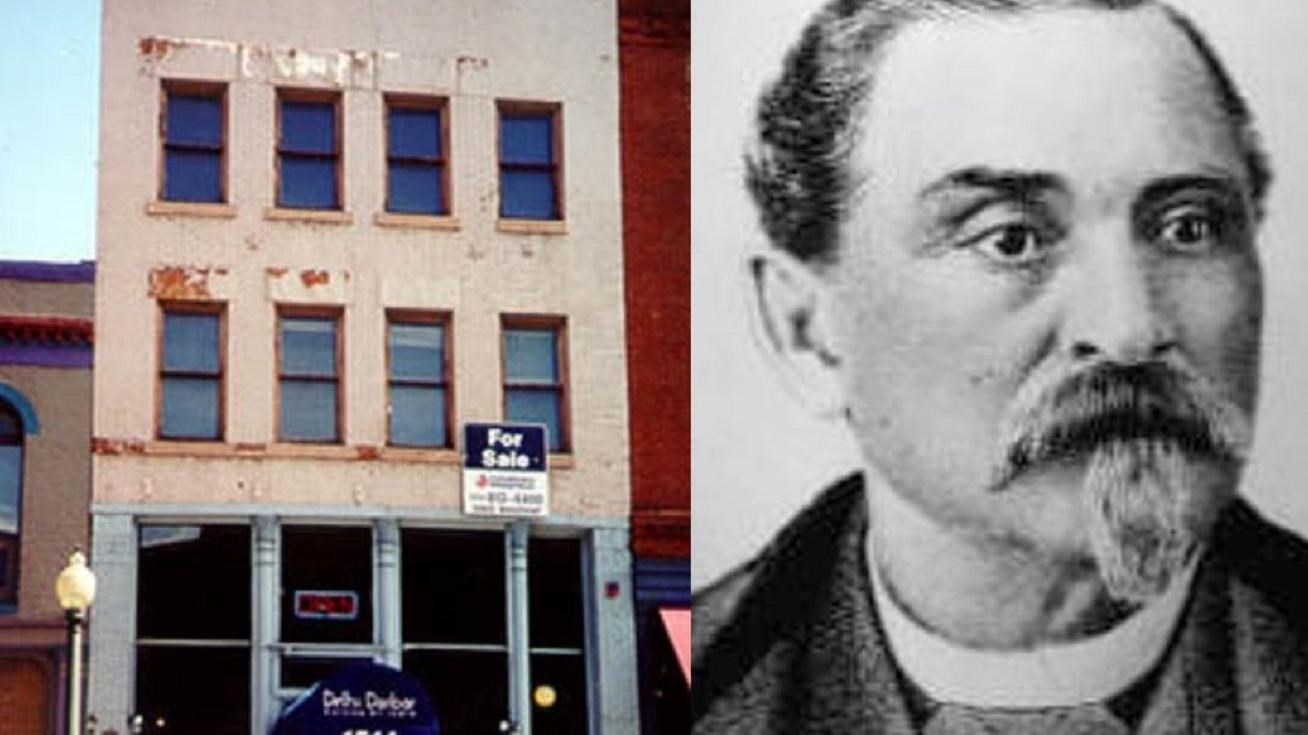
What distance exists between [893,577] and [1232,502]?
797 millimetres

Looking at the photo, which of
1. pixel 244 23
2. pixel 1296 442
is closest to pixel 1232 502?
pixel 1296 442

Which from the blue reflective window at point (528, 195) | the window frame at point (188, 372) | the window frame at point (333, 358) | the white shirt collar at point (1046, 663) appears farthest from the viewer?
the blue reflective window at point (528, 195)

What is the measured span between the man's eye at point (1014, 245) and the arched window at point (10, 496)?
241cm

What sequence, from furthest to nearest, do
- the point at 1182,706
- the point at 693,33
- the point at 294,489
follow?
the point at 294,489
the point at 693,33
the point at 1182,706

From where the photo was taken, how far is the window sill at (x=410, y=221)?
568cm

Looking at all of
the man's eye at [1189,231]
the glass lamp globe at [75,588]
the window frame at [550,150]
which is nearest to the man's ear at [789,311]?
the man's eye at [1189,231]

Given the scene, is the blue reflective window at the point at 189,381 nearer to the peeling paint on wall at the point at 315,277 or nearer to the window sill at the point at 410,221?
the peeling paint on wall at the point at 315,277

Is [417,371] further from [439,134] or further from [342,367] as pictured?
[439,134]

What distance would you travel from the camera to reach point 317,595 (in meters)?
5.57

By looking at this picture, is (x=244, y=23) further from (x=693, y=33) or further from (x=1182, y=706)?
(x=1182, y=706)

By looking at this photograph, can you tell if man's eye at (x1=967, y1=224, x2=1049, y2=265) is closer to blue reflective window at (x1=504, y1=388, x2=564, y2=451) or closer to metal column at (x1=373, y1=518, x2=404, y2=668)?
blue reflective window at (x1=504, y1=388, x2=564, y2=451)

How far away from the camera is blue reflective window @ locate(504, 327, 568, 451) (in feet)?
18.7

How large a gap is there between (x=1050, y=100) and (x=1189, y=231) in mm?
443

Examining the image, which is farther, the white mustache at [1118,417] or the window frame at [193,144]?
the window frame at [193,144]
